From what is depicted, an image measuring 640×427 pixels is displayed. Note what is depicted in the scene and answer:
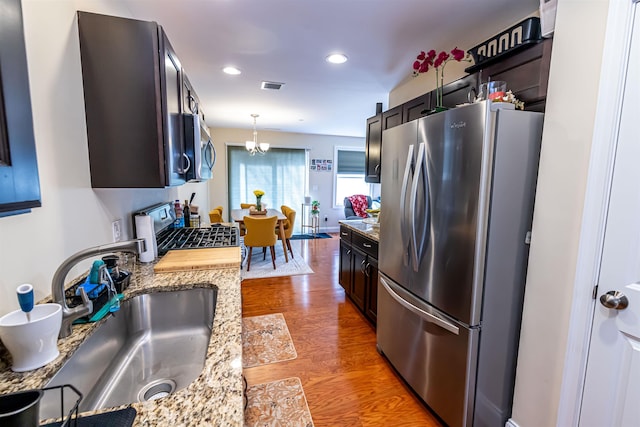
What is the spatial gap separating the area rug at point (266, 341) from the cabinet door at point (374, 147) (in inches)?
69.3

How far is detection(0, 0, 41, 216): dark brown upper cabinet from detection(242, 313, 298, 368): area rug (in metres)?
1.79

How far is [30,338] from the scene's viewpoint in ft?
2.24

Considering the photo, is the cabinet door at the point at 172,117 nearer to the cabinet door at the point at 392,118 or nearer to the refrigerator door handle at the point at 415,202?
the refrigerator door handle at the point at 415,202

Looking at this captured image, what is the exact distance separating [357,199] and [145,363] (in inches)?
227

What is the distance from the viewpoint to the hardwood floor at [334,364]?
1666mm

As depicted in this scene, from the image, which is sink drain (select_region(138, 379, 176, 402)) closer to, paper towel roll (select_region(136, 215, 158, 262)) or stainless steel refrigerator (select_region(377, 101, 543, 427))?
paper towel roll (select_region(136, 215, 158, 262))

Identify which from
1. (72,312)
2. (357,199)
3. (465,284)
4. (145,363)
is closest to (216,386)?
(72,312)

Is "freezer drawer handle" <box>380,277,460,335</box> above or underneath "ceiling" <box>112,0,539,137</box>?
underneath

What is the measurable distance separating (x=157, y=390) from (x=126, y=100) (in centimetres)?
116

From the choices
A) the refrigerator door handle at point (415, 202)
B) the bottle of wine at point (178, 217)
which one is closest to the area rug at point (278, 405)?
the refrigerator door handle at point (415, 202)

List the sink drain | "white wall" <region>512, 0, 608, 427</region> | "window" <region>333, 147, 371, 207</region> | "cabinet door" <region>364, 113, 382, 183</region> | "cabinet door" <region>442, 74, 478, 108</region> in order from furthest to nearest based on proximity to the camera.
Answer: "window" <region>333, 147, 371, 207</region>, "cabinet door" <region>364, 113, 382, 183</region>, "cabinet door" <region>442, 74, 478, 108</region>, "white wall" <region>512, 0, 608, 427</region>, the sink drain

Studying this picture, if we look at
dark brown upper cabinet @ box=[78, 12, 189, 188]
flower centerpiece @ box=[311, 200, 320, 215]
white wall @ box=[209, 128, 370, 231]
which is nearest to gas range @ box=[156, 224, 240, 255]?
dark brown upper cabinet @ box=[78, 12, 189, 188]

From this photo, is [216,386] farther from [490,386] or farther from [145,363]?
[490,386]

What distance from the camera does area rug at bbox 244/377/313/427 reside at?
5.20 feet
